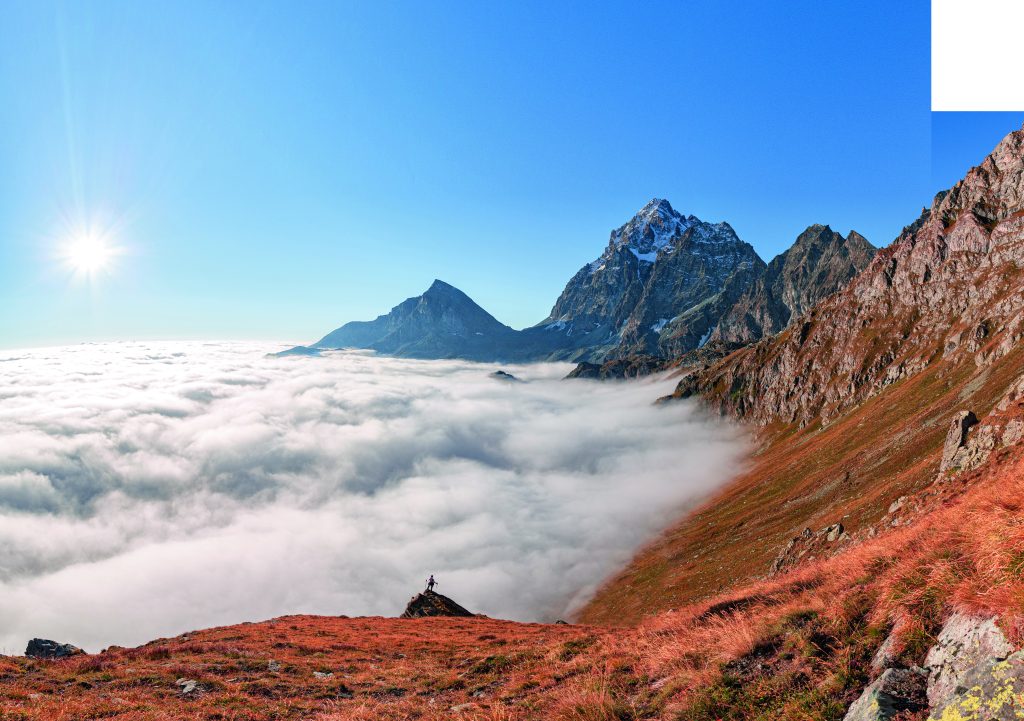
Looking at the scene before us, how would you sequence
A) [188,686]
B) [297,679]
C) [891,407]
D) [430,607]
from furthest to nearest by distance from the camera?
[891,407] → [430,607] → [297,679] → [188,686]

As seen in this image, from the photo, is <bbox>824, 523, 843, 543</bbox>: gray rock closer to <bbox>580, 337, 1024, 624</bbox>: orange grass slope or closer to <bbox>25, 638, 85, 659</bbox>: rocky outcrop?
<bbox>580, 337, 1024, 624</bbox>: orange grass slope

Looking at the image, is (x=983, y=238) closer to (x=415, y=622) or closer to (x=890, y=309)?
(x=890, y=309)

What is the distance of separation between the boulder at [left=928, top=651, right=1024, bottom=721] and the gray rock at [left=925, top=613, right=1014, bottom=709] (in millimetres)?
121

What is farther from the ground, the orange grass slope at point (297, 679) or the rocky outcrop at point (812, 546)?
the orange grass slope at point (297, 679)

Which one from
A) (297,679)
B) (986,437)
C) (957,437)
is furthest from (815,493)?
(297,679)

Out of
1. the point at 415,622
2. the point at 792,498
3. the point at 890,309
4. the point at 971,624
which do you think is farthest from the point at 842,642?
the point at 890,309

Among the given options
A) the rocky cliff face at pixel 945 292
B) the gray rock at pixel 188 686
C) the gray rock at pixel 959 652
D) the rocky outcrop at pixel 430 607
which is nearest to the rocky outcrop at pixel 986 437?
the gray rock at pixel 959 652

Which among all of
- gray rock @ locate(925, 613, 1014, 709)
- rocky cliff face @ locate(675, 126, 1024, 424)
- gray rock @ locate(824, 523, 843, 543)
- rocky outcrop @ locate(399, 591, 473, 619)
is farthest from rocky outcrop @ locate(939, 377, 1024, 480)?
rocky cliff face @ locate(675, 126, 1024, 424)

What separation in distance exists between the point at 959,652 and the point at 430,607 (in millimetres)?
71105

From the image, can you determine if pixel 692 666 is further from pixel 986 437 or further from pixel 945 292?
pixel 945 292

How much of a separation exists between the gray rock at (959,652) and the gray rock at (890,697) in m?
0.14

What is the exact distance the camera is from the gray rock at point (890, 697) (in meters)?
5.99

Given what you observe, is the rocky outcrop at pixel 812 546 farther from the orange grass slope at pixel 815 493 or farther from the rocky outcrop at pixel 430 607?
the rocky outcrop at pixel 430 607

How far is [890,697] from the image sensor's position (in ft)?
20.3
